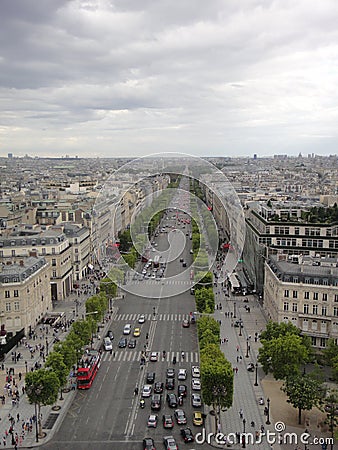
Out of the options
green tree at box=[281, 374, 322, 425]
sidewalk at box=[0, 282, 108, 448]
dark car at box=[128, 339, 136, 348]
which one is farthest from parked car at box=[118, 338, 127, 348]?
green tree at box=[281, 374, 322, 425]

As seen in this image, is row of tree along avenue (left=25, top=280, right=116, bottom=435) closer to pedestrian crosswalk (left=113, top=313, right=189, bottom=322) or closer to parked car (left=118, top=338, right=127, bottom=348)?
parked car (left=118, top=338, right=127, bottom=348)

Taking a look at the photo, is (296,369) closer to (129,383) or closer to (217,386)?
(217,386)

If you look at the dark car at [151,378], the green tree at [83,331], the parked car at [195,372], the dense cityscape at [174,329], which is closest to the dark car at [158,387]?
the dense cityscape at [174,329]

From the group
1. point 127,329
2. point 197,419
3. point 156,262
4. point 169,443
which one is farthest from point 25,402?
point 156,262

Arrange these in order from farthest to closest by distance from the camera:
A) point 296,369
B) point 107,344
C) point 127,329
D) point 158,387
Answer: point 127,329 < point 107,344 < point 158,387 < point 296,369

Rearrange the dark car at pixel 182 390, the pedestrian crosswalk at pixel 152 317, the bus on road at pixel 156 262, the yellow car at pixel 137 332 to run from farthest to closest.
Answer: the bus on road at pixel 156 262 → the pedestrian crosswalk at pixel 152 317 → the yellow car at pixel 137 332 → the dark car at pixel 182 390

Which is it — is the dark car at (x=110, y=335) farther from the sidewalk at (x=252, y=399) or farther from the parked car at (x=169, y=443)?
the parked car at (x=169, y=443)
